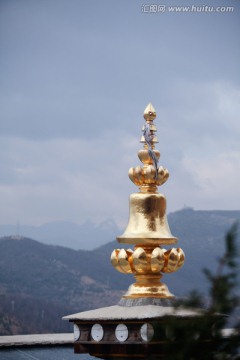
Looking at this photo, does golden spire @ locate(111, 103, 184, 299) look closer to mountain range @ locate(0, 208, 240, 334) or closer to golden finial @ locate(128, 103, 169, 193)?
golden finial @ locate(128, 103, 169, 193)

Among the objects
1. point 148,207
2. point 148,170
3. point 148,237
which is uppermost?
point 148,170

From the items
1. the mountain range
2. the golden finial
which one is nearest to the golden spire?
the golden finial

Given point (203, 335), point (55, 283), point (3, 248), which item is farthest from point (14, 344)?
point (3, 248)

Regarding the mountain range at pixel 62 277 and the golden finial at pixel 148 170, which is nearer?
the golden finial at pixel 148 170

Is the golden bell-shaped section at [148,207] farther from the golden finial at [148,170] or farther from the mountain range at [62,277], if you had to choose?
the mountain range at [62,277]

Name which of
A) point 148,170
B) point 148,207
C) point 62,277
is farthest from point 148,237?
point 62,277

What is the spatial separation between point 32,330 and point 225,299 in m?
9.80

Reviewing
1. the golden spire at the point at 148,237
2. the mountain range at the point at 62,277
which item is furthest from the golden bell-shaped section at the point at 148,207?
the mountain range at the point at 62,277

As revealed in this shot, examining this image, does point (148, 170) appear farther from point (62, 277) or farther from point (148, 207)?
point (62, 277)

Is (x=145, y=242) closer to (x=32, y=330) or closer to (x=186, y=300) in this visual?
(x=186, y=300)

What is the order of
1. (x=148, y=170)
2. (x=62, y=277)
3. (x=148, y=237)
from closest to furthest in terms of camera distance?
(x=148, y=237) → (x=148, y=170) → (x=62, y=277)

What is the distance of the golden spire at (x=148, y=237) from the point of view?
694 centimetres

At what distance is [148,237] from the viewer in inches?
276

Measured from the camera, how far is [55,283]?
24656 millimetres
